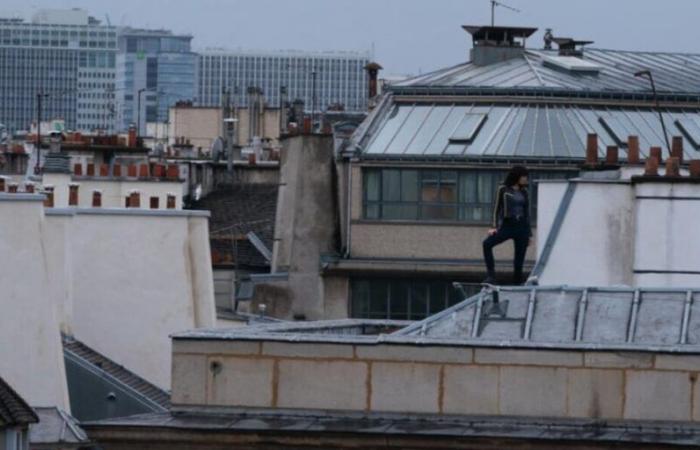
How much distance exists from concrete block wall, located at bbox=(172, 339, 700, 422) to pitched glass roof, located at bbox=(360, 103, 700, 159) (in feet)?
129

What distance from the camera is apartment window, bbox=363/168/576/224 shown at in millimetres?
65875

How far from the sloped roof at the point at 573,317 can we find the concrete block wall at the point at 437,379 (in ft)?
2.52

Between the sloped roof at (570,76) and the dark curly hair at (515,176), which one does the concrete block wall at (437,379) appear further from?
the sloped roof at (570,76)

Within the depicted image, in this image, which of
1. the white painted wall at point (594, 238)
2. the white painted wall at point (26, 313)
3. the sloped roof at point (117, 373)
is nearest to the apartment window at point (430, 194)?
the sloped roof at point (117, 373)

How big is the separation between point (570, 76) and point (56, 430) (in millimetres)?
37229

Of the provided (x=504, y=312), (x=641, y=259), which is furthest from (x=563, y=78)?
(x=504, y=312)

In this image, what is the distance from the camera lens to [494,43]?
239 feet

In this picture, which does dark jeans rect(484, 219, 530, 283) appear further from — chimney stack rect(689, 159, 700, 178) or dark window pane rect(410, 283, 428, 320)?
dark window pane rect(410, 283, 428, 320)

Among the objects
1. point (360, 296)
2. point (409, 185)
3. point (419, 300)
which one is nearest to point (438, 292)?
point (419, 300)

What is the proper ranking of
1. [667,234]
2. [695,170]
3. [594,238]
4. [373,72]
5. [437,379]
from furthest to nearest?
1. [373,72]
2. [695,170]
3. [594,238]
4. [667,234]
5. [437,379]

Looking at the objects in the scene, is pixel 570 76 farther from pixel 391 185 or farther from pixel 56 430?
pixel 56 430

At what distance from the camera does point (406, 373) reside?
25.8 m

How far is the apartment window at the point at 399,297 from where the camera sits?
6506 centimetres

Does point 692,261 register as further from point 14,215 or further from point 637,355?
point 637,355
